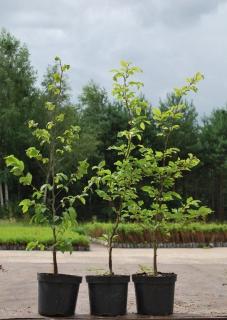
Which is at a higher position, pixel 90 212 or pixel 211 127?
pixel 211 127

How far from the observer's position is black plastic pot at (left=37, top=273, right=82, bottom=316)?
17.6 ft

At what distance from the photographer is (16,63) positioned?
1401 inches

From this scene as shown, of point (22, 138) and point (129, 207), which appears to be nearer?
point (129, 207)

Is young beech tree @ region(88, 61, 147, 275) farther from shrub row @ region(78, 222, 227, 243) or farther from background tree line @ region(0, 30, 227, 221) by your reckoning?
background tree line @ region(0, 30, 227, 221)

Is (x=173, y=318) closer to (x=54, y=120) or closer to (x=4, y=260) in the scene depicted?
(x=54, y=120)

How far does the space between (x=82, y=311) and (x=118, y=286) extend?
0.66 m

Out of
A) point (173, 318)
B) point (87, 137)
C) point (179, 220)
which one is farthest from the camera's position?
point (87, 137)

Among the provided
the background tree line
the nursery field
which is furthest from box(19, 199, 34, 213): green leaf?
the background tree line

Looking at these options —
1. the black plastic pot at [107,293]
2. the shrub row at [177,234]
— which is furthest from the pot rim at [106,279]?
the shrub row at [177,234]

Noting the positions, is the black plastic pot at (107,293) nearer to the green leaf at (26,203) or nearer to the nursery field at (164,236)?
the green leaf at (26,203)

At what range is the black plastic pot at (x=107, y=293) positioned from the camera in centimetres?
545

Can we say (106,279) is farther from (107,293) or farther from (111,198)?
(111,198)

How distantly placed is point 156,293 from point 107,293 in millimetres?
478

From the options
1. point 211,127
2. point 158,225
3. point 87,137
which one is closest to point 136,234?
point 158,225
